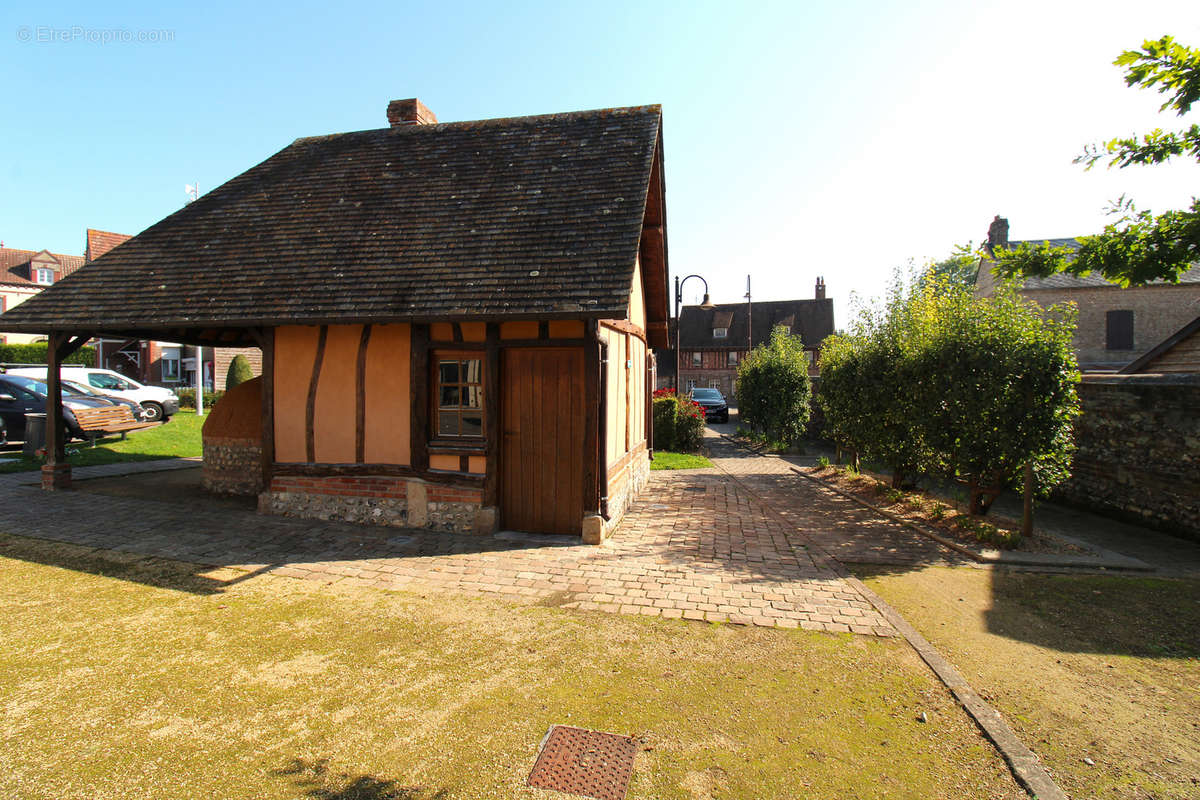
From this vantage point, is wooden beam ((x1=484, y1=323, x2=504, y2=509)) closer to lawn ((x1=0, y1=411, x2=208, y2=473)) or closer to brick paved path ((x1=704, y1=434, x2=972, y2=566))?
brick paved path ((x1=704, y1=434, x2=972, y2=566))

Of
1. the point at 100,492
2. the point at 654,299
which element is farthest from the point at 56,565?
the point at 654,299

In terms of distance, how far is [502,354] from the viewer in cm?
798

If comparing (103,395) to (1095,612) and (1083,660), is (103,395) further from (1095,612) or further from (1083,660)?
(1095,612)

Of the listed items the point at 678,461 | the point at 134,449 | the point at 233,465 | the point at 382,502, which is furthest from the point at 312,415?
the point at 678,461

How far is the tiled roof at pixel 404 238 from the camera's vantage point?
7.69 m

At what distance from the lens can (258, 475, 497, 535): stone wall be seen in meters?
7.98

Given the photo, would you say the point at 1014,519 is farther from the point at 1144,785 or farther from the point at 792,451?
the point at 792,451

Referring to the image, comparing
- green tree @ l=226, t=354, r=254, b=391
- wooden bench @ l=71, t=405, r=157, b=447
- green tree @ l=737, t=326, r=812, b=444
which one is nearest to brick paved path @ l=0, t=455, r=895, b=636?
wooden bench @ l=71, t=405, r=157, b=447

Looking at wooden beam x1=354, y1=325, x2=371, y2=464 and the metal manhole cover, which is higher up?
wooden beam x1=354, y1=325, x2=371, y2=464

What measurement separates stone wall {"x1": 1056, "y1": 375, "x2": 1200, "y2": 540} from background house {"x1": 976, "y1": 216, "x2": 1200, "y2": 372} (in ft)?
75.0

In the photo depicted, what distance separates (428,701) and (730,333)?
46774mm

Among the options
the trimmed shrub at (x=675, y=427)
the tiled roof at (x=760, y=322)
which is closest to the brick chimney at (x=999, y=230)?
the tiled roof at (x=760, y=322)

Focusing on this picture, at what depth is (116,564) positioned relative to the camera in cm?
646

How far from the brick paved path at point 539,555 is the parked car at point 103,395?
723 cm
